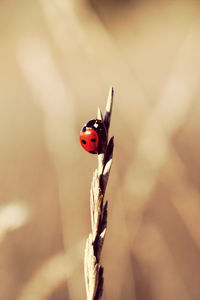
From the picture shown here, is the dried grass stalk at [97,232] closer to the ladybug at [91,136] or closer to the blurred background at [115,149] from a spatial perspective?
the ladybug at [91,136]

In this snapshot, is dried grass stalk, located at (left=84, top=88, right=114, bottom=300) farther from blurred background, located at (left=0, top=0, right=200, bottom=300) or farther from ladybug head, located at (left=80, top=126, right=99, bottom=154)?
blurred background, located at (left=0, top=0, right=200, bottom=300)

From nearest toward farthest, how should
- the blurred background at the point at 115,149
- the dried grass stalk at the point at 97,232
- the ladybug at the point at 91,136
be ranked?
the dried grass stalk at the point at 97,232 → the ladybug at the point at 91,136 → the blurred background at the point at 115,149

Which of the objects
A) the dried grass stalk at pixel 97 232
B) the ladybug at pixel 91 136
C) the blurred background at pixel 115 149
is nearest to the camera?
the dried grass stalk at pixel 97 232

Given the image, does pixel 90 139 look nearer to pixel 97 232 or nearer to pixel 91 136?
pixel 91 136

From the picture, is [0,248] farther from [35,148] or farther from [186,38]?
[186,38]

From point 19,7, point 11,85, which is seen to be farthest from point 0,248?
point 19,7

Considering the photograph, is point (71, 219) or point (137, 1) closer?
point (71, 219)

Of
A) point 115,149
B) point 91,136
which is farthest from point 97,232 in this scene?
point 115,149

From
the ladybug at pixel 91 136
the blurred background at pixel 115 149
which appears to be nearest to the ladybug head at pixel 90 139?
the ladybug at pixel 91 136
